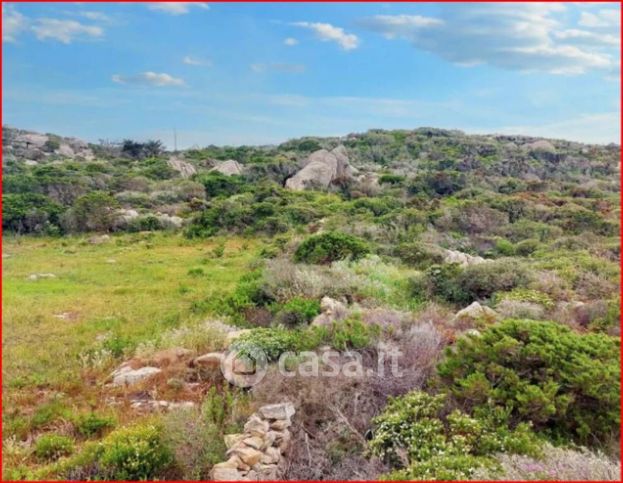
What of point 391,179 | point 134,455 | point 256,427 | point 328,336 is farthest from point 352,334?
point 391,179

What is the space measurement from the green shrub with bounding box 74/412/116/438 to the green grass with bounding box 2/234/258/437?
1.51ft

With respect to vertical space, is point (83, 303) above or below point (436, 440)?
below

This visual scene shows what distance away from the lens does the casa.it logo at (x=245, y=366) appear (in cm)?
659

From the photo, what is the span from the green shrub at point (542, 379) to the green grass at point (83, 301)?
4410mm

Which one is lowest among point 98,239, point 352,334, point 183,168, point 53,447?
point 98,239

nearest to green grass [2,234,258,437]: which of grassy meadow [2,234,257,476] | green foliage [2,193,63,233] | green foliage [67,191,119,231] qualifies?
grassy meadow [2,234,257,476]

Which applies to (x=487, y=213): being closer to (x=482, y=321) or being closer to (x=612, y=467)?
(x=482, y=321)

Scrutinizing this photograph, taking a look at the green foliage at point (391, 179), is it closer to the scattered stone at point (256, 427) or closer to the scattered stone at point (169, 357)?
the scattered stone at point (169, 357)

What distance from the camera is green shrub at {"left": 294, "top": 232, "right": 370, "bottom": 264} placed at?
12.4m

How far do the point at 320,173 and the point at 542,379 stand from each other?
93.0 ft

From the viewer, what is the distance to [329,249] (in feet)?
41.3

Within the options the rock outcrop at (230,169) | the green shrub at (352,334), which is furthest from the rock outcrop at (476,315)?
the rock outcrop at (230,169)

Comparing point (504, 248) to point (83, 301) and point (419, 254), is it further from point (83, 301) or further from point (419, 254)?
point (83, 301)

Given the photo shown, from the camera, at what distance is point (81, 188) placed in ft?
86.2
